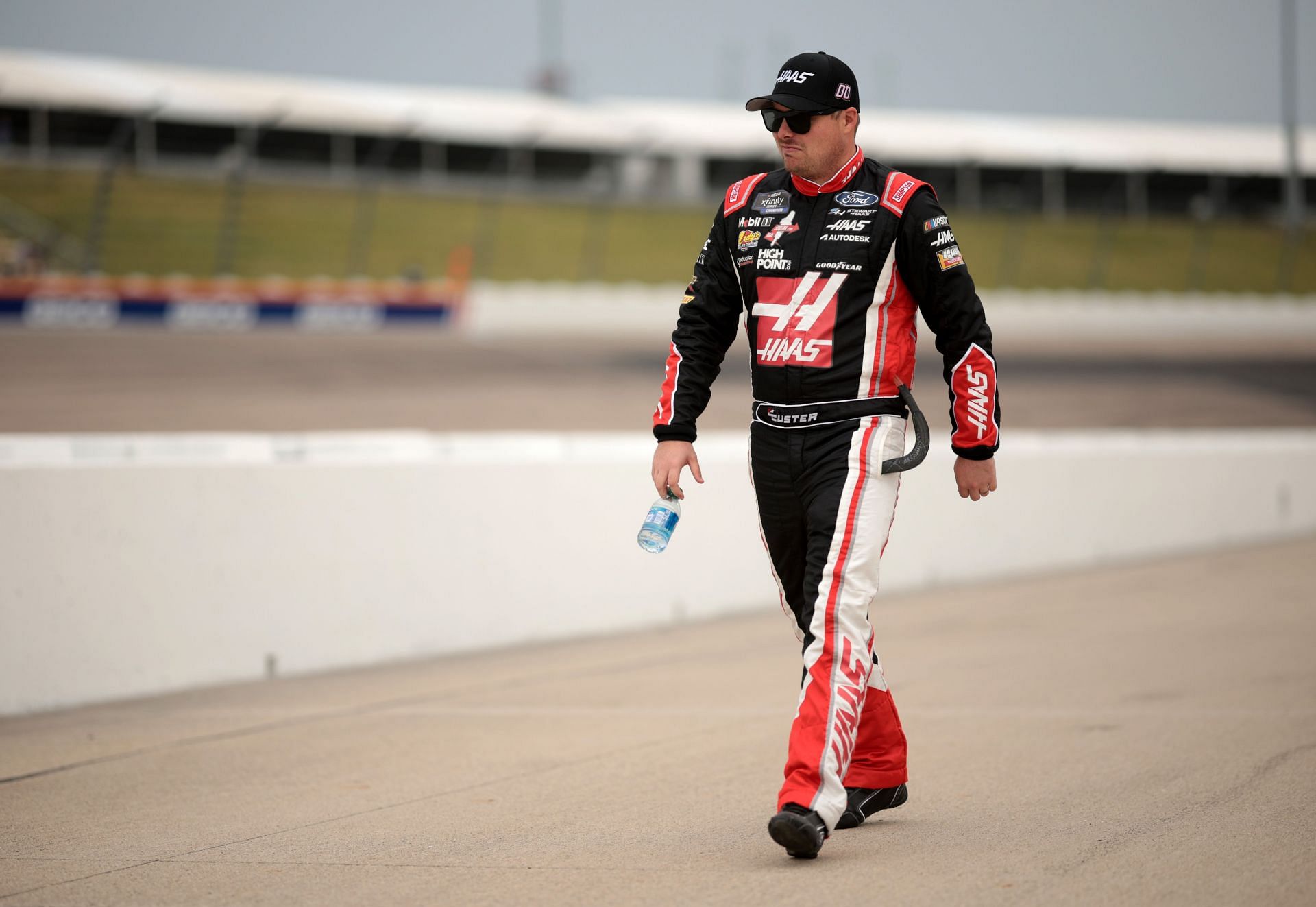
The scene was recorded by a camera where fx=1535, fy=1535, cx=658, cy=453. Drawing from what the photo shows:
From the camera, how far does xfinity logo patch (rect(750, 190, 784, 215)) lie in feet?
12.9

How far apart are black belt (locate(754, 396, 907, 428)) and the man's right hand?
225 mm

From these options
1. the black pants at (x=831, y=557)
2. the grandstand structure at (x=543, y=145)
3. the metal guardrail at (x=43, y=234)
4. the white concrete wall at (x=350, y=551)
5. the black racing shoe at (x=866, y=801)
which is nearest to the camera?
the black pants at (x=831, y=557)

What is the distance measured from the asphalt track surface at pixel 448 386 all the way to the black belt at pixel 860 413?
1015cm

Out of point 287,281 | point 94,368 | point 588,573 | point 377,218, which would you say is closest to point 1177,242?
point 377,218

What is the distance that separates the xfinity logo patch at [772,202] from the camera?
3928 mm

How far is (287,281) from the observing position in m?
24.5

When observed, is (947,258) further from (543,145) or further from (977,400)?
(543,145)

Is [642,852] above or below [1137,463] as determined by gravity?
below

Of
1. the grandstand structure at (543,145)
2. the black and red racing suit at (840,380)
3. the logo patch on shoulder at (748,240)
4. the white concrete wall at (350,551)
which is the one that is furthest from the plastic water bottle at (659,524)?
the grandstand structure at (543,145)

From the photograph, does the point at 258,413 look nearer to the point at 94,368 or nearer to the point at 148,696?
the point at 94,368

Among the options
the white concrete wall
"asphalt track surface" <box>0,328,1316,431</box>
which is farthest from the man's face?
"asphalt track surface" <box>0,328,1316,431</box>

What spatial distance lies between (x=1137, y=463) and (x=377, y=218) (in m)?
22.0

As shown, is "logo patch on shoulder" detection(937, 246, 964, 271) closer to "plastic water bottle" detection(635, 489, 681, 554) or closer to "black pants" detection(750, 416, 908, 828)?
"black pants" detection(750, 416, 908, 828)

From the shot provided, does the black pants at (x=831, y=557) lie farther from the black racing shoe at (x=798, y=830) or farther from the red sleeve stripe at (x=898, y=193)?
the red sleeve stripe at (x=898, y=193)
